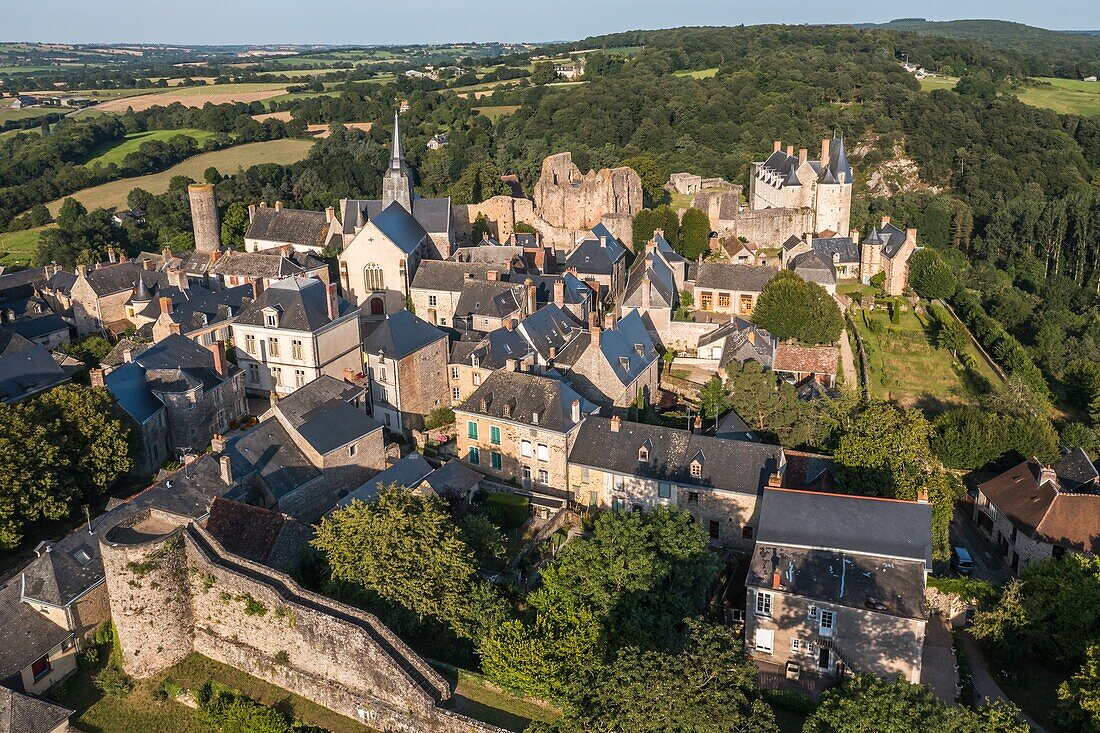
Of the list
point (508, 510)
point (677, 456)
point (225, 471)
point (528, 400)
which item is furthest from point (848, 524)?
point (225, 471)

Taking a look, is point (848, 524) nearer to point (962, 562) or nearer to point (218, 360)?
point (962, 562)

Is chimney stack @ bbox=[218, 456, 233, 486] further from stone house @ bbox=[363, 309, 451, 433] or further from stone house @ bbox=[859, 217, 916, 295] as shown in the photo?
stone house @ bbox=[859, 217, 916, 295]

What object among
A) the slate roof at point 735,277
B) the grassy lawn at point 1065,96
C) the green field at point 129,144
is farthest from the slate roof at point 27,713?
the grassy lawn at point 1065,96

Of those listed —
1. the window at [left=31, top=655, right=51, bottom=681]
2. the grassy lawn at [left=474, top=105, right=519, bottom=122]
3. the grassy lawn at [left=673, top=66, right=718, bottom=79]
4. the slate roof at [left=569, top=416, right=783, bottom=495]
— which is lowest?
the window at [left=31, top=655, right=51, bottom=681]

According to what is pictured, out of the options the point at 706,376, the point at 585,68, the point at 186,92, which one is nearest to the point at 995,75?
the point at 585,68

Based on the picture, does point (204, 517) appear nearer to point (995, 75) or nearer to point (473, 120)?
point (473, 120)

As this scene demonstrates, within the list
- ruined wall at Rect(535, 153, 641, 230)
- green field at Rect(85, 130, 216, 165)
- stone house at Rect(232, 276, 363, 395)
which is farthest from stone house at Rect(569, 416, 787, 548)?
green field at Rect(85, 130, 216, 165)
